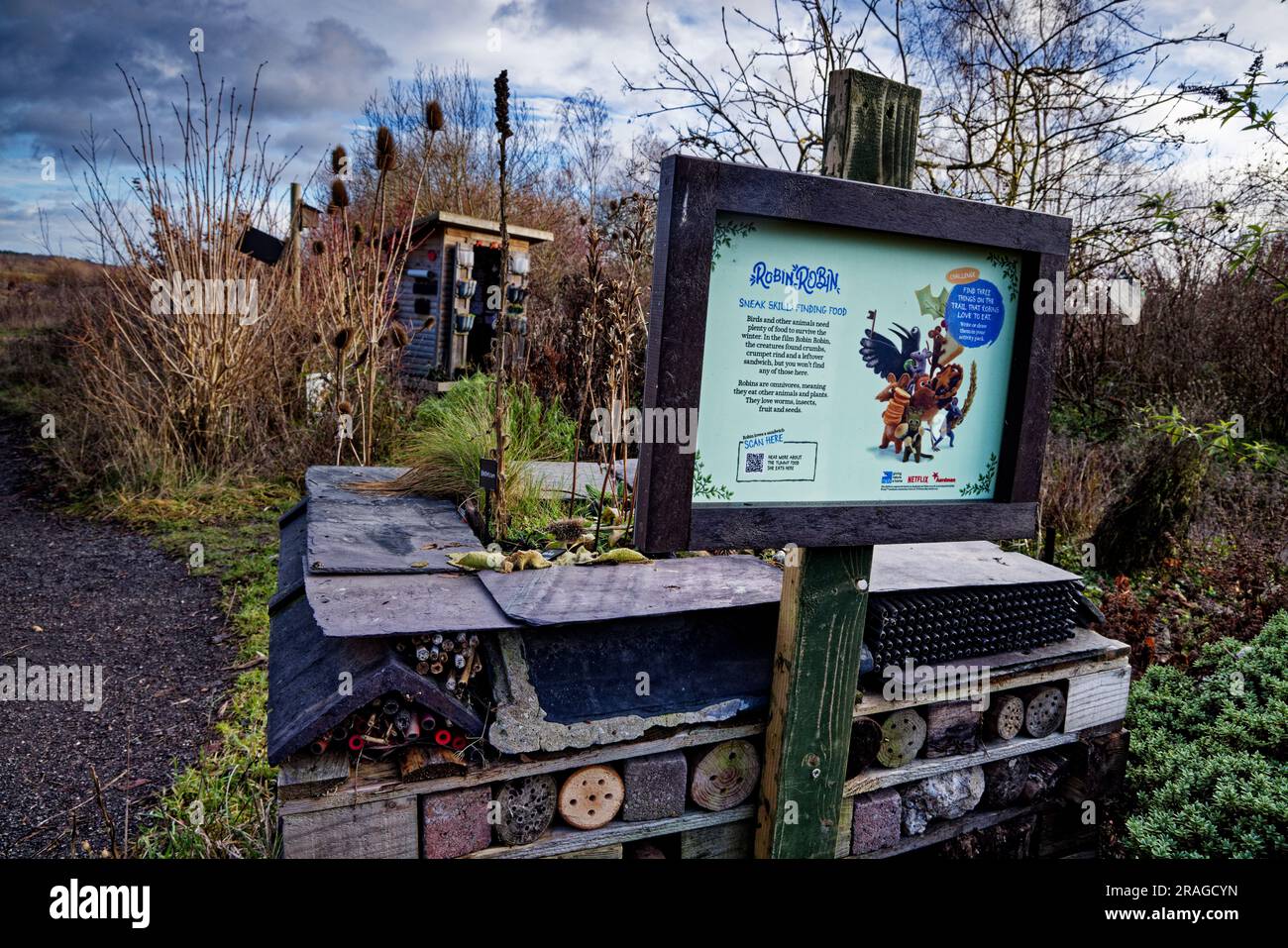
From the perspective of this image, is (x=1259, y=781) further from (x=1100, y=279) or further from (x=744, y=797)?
(x=1100, y=279)

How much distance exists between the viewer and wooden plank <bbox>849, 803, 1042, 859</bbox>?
2549mm

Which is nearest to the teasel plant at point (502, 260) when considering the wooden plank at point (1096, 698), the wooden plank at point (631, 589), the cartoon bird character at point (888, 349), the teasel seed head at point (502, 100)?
the teasel seed head at point (502, 100)

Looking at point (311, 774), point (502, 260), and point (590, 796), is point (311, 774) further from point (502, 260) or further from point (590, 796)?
point (502, 260)

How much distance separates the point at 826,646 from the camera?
2.11 meters

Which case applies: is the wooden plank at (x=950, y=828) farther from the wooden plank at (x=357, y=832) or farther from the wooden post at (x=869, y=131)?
the wooden post at (x=869, y=131)

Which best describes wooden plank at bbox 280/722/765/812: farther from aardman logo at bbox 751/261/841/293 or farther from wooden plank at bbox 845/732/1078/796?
aardman logo at bbox 751/261/841/293

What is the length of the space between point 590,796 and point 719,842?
44 centimetres

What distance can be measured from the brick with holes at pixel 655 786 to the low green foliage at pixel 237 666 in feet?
3.80

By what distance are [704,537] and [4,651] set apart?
4630 millimetres

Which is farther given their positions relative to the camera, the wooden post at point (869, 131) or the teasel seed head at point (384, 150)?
the teasel seed head at point (384, 150)

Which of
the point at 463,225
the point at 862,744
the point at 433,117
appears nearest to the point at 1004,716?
the point at 862,744

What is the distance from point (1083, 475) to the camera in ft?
20.7

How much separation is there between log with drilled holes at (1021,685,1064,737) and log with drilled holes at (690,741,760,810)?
1026mm

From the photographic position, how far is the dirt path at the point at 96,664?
3242 mm
